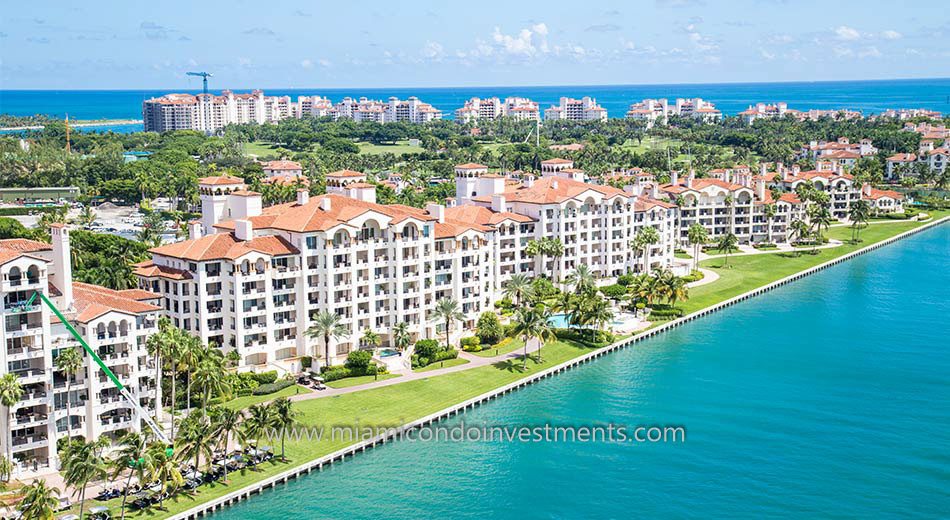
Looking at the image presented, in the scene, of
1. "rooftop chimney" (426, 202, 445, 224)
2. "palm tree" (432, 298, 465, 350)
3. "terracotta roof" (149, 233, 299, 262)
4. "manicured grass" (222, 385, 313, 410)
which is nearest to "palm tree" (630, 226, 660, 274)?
"rooftop chimney" (426, 202, 445, 224)

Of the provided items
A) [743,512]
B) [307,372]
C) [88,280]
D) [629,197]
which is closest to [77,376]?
[307,372]

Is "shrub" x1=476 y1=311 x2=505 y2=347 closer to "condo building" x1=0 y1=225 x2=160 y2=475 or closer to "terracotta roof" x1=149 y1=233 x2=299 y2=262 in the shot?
"terracotta roof" x1=149 y1=233 x2=299 y2=262

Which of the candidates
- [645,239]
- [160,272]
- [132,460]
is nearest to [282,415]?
[132,460]

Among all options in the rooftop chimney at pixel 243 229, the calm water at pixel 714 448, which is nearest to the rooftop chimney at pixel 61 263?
the calm water at pixel 714 448

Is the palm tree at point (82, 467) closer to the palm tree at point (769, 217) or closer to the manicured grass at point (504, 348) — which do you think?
the manicured grass at point (504, 348)

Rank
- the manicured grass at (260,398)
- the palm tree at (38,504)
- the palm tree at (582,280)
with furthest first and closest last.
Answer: the palm tree at (582,280)
the manicured grass at (260,398)
the palm tree at (38,504)

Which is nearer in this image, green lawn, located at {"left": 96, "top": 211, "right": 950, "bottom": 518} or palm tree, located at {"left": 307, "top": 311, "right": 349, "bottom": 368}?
green lawn, located at {"left": 96, "top": 211, "right": 950, "bottom": 518}
